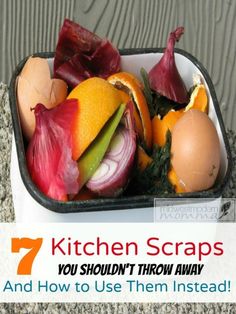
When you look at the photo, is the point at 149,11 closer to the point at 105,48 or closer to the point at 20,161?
the point at 105,48

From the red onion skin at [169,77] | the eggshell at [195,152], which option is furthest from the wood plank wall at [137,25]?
the eggshell at [195,152]

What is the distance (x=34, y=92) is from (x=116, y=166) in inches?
5.2

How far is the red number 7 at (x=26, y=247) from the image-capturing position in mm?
937

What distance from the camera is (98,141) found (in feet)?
2.89

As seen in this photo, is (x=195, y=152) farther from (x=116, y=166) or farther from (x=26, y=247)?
(x=26, y=247)

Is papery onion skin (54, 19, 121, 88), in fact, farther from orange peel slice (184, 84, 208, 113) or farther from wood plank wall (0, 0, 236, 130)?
wood plank wall (0, 0, 236, 130)

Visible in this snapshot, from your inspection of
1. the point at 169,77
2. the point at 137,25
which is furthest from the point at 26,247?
the point at 137,25

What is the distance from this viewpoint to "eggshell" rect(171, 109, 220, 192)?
865 mm

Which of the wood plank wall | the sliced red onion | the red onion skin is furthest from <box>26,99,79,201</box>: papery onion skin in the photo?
the wood plank wall

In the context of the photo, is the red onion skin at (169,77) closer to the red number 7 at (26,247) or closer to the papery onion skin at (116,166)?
the papery onion skin at (116,166)

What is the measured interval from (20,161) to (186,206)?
0.59 feet

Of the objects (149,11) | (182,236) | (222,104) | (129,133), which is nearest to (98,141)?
(129,133)

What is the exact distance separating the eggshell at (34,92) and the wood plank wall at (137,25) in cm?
47

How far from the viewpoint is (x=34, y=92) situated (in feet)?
3.05
